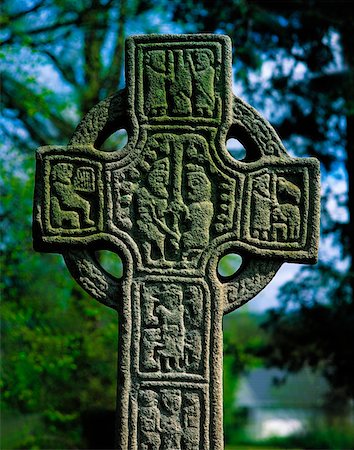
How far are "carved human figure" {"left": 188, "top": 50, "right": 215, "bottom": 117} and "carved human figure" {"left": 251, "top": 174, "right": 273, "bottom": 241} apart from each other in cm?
41

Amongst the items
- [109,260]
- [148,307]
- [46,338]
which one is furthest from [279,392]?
[148,307]

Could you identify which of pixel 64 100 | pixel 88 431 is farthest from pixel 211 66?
pixel 88 431

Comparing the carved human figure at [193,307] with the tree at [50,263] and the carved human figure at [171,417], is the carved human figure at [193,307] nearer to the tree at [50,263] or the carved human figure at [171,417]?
the carved human figure at [171,417]

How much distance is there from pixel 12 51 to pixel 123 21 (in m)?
2.69

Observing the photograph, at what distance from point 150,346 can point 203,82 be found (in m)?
1.29

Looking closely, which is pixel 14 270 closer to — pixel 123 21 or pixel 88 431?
pixel 88 431

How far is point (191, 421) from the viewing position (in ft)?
11.8

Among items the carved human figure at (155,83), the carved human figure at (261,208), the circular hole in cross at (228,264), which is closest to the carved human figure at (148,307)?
the carved human figure at (261,208)

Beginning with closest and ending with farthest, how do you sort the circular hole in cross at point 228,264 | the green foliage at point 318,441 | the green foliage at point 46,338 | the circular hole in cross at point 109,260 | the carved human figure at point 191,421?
the carved human figure at point 191,421
the green foliage at point 46,338
the circular hole in cross at point 109,260
the circular hole in cross at point 228,264
the green foliage at point 318,441

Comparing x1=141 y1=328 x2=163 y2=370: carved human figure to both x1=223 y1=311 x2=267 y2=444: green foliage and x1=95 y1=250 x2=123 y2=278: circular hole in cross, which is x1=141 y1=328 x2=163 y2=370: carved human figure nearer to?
x1=95 y1=250 x2=123 y2=278: circular hole in cross

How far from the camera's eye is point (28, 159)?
359 inches

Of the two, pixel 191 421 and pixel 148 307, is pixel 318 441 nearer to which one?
pixel 191 421

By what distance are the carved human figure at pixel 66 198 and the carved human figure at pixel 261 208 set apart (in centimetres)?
78

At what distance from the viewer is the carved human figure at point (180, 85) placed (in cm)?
379
